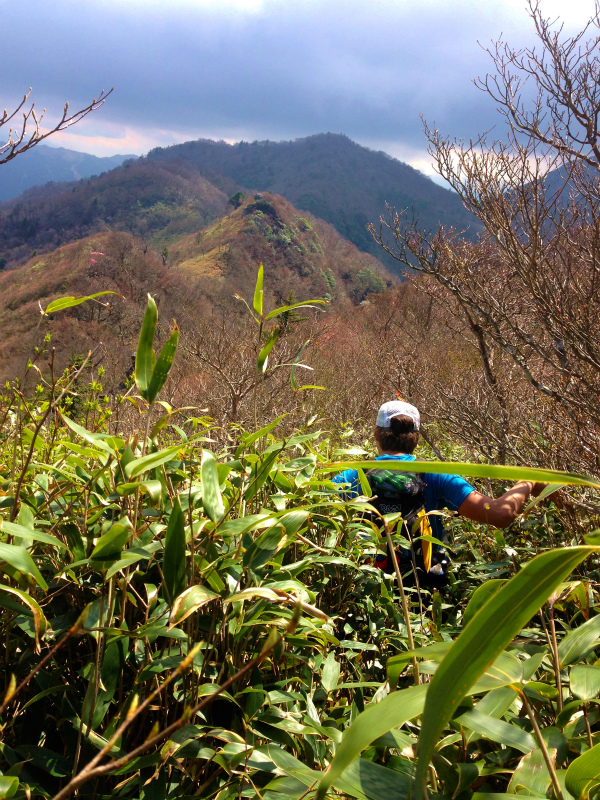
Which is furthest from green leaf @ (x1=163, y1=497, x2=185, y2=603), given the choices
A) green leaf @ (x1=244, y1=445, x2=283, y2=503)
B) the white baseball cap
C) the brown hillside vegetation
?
the brown hillside vegetation

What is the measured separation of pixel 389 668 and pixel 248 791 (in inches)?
9.9

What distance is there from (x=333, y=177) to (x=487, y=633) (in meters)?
136

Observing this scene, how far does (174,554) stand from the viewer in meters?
0.71

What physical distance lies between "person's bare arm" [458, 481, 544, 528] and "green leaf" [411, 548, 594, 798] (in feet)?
5.36

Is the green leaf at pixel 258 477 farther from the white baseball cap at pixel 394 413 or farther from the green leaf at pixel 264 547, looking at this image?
the white baseball cap at pixel 394 413

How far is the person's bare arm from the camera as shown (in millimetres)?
1877

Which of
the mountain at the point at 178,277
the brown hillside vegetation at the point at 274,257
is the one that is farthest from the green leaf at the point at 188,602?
the brown hillside vegetation at the point at 274,257

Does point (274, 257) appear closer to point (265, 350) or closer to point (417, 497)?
point (417, 497)

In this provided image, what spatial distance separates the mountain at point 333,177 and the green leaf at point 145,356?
335 feet

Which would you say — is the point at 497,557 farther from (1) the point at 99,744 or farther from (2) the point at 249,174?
(2) the point at 249,174

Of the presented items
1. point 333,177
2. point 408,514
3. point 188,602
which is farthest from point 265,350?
point 333,177

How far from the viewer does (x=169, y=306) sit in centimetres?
3856

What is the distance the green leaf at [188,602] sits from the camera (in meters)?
0.62

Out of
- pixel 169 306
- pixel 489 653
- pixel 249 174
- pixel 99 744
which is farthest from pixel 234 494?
pixel 249 174
